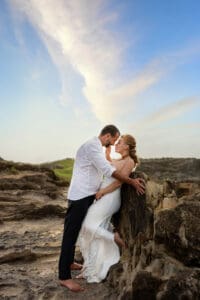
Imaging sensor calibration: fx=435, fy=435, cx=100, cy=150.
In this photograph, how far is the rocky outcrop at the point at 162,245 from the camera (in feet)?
20.7

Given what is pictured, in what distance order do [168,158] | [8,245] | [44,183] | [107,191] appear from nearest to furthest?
[107,191]
[168,158]
[8,245]
[44,183]

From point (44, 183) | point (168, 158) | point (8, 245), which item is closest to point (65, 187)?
point (44, 183)

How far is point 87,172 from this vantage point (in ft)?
29.6

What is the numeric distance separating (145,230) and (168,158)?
3.48 meters

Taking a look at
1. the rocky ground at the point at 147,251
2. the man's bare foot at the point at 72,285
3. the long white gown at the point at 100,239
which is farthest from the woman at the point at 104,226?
the man's bare foot at the point at 72,285

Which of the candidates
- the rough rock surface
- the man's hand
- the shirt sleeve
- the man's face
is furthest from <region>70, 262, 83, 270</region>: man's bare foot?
the man's face

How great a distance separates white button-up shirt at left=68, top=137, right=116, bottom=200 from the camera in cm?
891

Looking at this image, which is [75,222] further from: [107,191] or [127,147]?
[127,147]

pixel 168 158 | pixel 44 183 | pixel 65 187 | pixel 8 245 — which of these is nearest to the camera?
pixel 168 158

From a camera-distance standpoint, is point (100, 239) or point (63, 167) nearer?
point (100, 239)

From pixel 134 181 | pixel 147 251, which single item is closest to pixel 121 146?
pixel 134 181

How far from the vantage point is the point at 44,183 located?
24.0m

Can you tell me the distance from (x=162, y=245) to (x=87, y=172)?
2612mm

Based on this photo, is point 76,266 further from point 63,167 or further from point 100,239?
point 63,167
